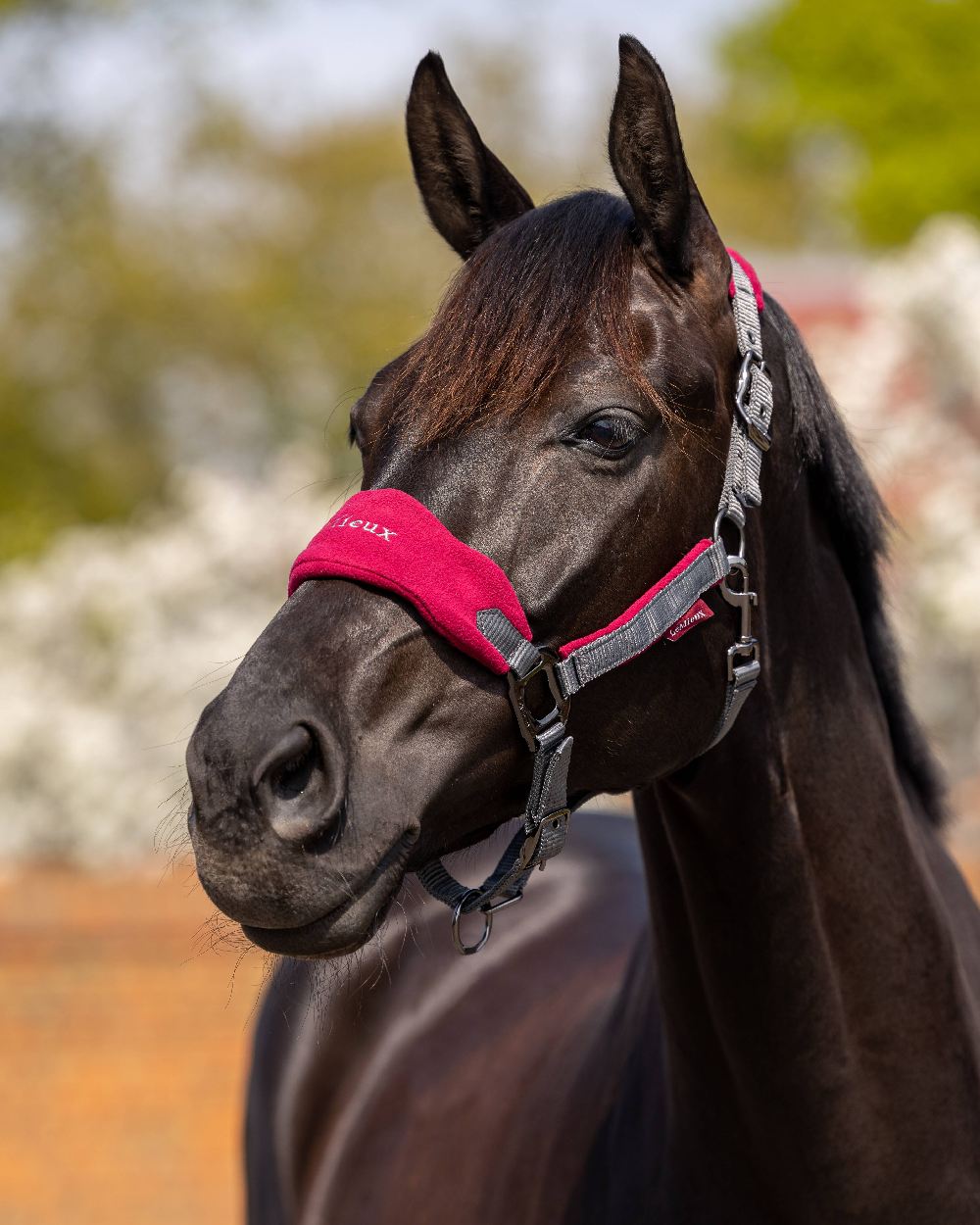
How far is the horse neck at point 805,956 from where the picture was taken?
188 centimetres

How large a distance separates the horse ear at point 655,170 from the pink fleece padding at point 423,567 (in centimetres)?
50

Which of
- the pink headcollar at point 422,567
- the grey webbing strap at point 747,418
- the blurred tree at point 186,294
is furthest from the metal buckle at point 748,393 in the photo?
the blurred tree at point 186,294

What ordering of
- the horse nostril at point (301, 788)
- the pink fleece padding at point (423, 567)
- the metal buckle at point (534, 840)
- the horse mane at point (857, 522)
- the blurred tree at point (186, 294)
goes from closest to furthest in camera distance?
the horse nostril at point (301, 788)
the pink fleece padding at point (423, 567)
the metal buckle at point (534, 840)
the horse mane at point (857, 522)
the blurred tree at point (186, 294)

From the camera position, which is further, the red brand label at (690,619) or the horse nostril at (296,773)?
the red brand label at (690,619)

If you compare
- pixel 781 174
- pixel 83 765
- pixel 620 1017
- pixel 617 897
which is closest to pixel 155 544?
pixel 83 765

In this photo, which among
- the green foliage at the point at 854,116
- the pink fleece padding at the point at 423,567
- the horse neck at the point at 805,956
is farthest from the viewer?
the green foliage at the point at 854,116

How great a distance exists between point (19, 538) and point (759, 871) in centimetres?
1212

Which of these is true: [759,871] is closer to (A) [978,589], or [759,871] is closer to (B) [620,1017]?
(B) [620,1017]

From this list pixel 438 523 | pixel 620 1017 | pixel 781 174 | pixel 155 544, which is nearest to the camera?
pixel 438 523

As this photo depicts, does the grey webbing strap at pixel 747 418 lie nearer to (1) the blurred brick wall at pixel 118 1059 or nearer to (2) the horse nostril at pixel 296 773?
(2) the horse nostril at pixel 296 773

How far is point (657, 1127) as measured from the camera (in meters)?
2.09

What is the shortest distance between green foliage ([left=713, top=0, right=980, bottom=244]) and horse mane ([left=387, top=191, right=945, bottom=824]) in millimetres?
25220

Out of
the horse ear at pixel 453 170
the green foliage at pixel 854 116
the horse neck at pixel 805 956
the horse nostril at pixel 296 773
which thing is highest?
the green foliage at pixel 854 116

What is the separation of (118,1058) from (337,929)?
5391 mm
